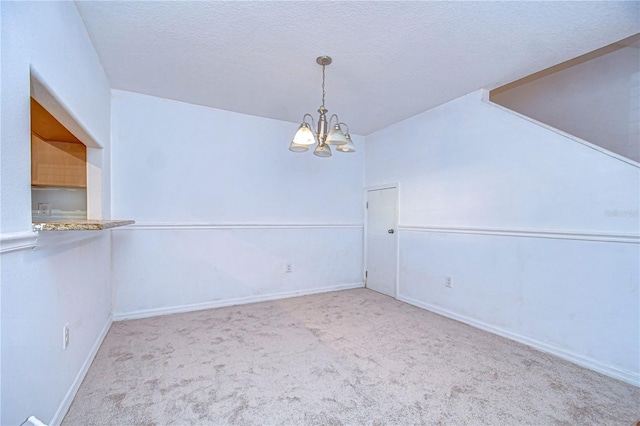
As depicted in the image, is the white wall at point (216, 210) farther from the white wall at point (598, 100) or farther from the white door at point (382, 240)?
the white wall at point (598, 100)

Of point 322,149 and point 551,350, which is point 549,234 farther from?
point 322,149

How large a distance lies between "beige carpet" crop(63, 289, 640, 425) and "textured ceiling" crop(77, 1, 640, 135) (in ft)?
8.13

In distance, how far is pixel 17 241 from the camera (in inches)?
44.6

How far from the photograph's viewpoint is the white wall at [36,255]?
1.11 meters

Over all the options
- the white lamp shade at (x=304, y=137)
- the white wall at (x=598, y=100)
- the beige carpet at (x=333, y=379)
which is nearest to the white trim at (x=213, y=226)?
the beige carpet at (x=333, y=379)

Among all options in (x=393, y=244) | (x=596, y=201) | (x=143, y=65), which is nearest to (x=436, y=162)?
(x=393, y=244)

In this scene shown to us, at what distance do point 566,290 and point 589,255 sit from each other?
34cm

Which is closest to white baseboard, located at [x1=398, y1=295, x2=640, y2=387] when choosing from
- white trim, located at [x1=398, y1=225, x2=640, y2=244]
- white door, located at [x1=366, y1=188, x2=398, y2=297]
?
white door, located at [x1=366, y1=188, x2=398, y2=297]

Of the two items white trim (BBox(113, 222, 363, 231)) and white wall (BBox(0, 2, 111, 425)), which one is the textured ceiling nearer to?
white wall (BBox(0, 2, 111, 425))

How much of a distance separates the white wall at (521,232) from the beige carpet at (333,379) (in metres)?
0.28

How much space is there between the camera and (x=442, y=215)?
343 centimetres

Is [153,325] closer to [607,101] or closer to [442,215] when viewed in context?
[442,215]

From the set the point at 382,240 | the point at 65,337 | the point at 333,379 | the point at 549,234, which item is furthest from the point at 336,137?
the point at 382,240

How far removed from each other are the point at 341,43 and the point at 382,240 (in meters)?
2.82
